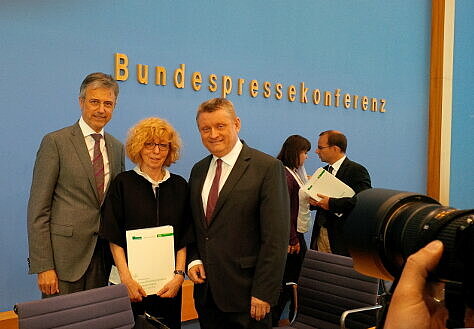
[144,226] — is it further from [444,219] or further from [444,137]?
[444,137]

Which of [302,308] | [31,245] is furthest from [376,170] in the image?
[31,245]

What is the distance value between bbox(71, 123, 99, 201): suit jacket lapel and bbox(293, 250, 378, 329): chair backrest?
4.13ft

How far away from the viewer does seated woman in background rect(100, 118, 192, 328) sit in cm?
218

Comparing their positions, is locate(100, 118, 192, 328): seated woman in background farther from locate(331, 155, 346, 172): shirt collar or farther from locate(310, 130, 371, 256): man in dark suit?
locate(331, 155, 346, 172): shirt collar

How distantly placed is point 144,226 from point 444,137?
17.3ft

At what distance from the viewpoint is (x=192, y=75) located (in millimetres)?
3832

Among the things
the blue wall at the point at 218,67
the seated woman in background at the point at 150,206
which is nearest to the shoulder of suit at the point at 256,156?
the seated woman in background at the point at 150,206

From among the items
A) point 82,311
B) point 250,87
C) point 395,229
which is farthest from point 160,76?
point 395,229

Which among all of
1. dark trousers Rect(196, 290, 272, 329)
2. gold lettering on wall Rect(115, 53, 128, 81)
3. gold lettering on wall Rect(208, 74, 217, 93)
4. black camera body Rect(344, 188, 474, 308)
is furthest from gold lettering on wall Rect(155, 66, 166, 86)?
black camera body Rect(344, 188, 474, 308)

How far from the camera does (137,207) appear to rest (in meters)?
2.19

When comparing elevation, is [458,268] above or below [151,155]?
below

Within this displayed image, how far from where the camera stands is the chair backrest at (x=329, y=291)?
2594mm

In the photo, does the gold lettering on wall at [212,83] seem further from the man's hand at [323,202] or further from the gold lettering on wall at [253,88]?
the man's hand at [323,202]

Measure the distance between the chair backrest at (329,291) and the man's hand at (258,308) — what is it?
635mm
